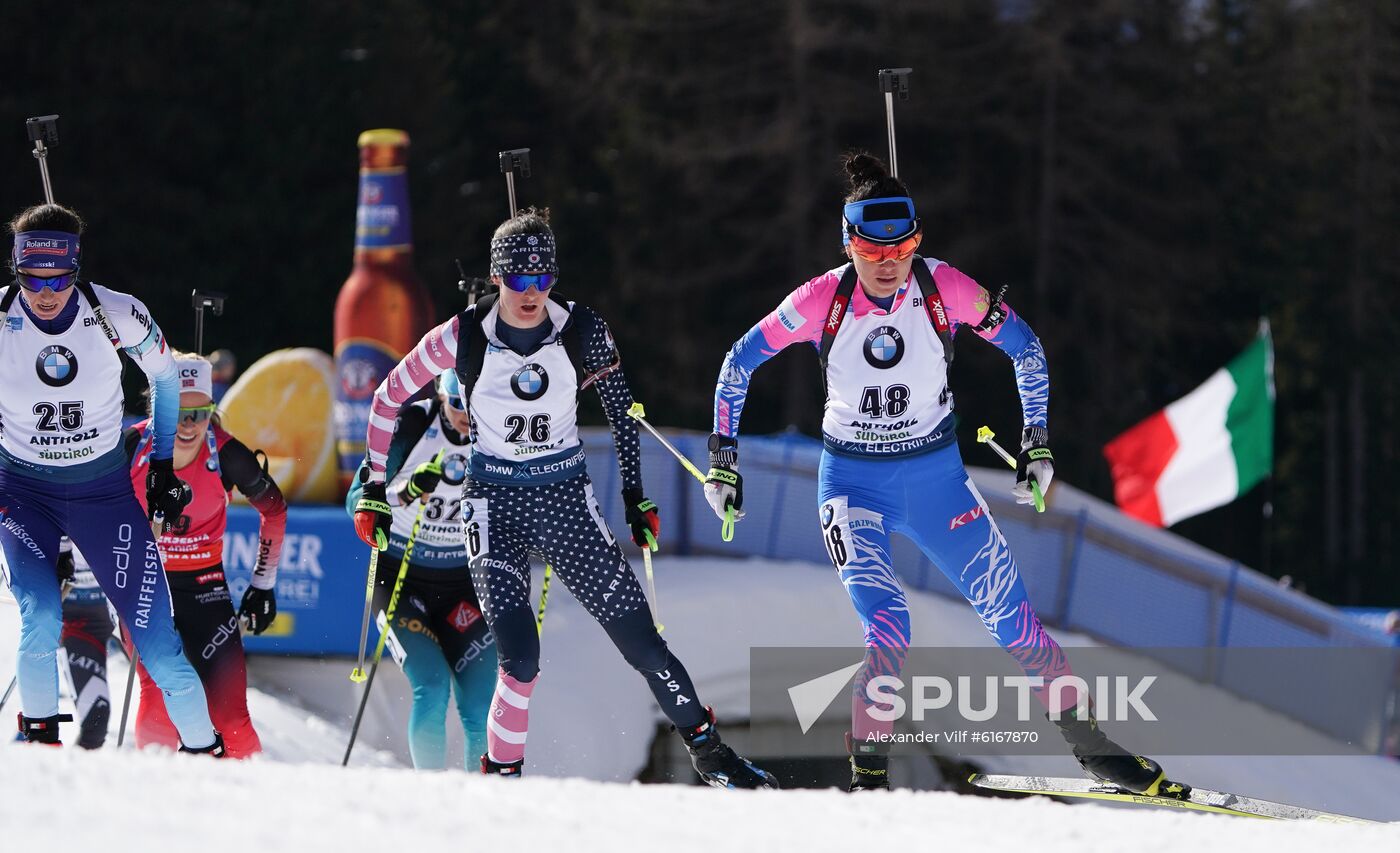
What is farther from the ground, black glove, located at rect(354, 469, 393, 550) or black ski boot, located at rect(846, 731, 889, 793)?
black glove, located at rect(354, 469, 393, 550)

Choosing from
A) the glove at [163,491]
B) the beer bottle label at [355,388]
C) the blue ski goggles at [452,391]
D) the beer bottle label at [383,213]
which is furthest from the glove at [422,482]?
the beer bottle label at [383,213]

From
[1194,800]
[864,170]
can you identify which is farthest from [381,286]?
[1194,800]

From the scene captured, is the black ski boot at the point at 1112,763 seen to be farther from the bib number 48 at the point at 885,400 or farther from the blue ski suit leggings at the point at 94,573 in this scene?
the blue ski suit leggings at the point at 94,573

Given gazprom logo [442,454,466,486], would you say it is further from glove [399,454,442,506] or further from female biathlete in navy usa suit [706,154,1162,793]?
female biathlete in navy usa suit [706,154,1162,793]

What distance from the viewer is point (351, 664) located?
1254 cm

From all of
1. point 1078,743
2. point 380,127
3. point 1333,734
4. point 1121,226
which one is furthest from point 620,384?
point 1121,226

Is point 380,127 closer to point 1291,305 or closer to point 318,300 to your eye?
point 318,300

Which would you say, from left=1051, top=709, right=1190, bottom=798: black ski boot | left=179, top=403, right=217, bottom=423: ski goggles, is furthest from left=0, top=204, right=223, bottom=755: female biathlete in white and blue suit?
left=1051, top=709, right=1190, bottom=798: black ski boot

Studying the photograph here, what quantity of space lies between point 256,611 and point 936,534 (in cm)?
310

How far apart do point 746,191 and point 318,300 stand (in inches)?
303

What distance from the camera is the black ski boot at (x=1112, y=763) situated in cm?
670

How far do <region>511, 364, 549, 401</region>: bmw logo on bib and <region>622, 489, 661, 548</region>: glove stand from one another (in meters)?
0.58

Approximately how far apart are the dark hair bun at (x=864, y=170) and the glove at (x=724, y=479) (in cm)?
116

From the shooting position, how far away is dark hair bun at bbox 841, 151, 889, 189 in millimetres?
6926
